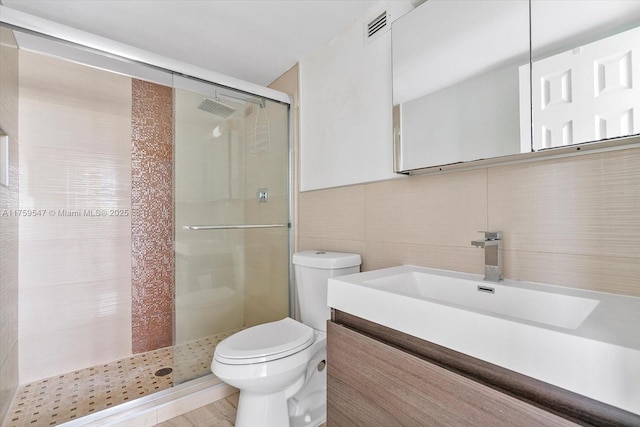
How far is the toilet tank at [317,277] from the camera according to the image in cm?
159

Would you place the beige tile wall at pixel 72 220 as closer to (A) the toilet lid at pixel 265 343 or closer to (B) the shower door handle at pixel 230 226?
(B) the shower door handle at pixel 230 226

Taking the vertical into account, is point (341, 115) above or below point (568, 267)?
above

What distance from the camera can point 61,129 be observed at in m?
1.99

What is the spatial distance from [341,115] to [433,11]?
68 centimetres

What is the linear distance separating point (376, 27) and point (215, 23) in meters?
0.90

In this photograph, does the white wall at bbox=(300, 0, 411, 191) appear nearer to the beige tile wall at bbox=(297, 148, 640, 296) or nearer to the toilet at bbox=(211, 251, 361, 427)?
the beige tile wall at bbox=(297, 148, 640, 296)

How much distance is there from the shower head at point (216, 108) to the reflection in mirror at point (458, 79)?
1109 millimetres

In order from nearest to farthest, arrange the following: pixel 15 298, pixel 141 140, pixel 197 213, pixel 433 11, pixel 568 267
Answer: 1. pixel 568 267
2. pixel 433 11
3. pixel 15 298
4. pixel 197 213
5. pixel 141 140

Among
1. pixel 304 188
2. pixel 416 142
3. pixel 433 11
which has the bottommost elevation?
pixel 304 188

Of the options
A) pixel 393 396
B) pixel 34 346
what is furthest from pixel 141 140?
pixel 393 396

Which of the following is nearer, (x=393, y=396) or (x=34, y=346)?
(x=393, y=396)

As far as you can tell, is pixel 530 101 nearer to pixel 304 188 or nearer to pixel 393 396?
pixel 393 396

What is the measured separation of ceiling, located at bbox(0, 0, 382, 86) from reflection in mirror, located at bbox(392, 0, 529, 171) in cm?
46

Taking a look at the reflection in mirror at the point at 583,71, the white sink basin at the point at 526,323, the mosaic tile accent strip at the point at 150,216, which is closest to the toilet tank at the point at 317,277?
the white sink basin at the point at 526,323
